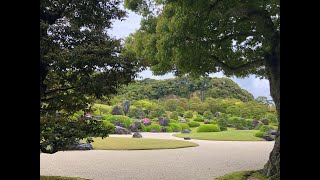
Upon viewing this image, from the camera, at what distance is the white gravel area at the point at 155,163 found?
658 cm

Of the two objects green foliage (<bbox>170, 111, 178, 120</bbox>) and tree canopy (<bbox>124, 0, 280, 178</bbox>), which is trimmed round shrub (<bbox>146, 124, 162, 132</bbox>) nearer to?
green foliage (<bbox>170, 111, 178, 120</bbox>)

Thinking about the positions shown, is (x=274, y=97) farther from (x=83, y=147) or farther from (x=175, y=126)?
(x=175, y=126)

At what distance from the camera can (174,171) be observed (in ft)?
22.7

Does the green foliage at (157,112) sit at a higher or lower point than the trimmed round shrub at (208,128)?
higher

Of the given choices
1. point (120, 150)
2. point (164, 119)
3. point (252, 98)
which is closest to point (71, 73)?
point (120, 150)

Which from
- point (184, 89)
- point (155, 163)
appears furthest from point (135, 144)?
point (184, 89)

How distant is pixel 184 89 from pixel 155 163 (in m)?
12.2

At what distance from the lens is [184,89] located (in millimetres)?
19328

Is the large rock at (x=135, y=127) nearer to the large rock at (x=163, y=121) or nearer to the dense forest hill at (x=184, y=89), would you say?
the large rock at (x=163, y=121)

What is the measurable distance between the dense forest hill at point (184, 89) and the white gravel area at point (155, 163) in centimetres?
933

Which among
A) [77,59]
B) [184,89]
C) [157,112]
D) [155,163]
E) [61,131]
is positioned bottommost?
[155,163]

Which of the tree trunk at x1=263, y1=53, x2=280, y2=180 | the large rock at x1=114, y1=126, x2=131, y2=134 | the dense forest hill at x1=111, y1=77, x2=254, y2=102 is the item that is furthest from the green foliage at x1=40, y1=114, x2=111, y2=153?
the dense forest hill at x1=111, y1=77, x2=254, y2=102

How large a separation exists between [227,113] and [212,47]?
12.0 m

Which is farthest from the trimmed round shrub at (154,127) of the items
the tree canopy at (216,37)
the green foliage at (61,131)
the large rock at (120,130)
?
the green foliage at (61,131)
